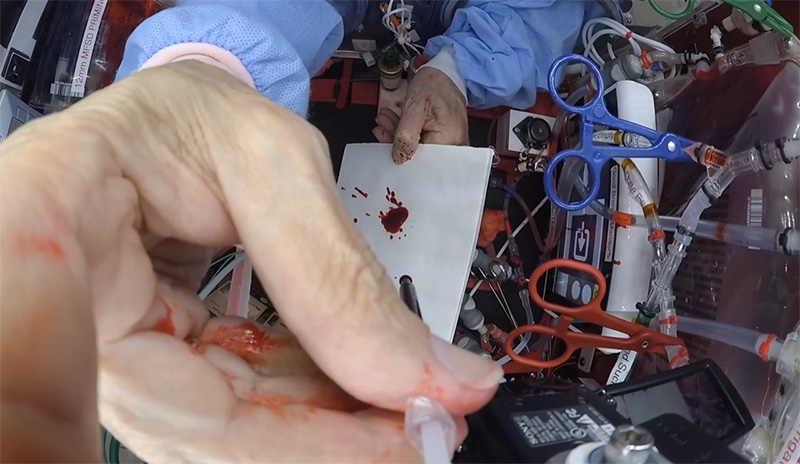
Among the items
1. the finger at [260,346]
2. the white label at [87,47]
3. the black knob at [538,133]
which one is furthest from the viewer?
the black knob at [538,133]

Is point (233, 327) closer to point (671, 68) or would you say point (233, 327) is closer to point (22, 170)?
point (22, 170)

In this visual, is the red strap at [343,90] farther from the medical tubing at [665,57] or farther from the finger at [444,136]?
the medical tubing at [665,57]

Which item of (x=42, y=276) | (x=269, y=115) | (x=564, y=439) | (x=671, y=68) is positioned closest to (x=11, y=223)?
(x=42, y=276)

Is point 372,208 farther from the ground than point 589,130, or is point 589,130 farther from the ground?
point 589,130

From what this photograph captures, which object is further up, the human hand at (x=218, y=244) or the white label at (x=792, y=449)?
the human hand at (x=218, y=244)

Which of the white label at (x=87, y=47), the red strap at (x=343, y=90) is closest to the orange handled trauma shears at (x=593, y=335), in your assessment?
the red strap at (x=343, y=90)

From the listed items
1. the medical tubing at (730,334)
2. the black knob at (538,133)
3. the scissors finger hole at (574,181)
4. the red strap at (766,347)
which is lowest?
the medical tubing at (730,334)

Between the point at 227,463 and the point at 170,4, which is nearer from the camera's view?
the point at 227,463
